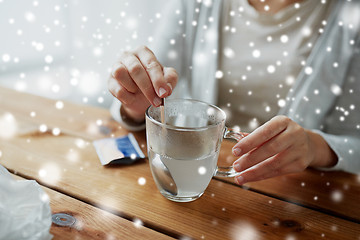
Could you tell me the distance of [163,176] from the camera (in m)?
0.47

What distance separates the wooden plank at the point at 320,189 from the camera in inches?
19.8

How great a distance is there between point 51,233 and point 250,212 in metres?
0.27

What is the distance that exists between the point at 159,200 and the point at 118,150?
0.15m

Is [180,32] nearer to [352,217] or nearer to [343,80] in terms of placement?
[343,80]

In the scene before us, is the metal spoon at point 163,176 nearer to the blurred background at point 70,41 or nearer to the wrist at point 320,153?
the wrist at point 320,153

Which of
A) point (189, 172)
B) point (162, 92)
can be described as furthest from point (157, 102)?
point (189, 172)

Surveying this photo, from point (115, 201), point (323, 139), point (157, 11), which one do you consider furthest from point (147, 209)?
point (157, 11)

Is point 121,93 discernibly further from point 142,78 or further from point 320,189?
point 320,189

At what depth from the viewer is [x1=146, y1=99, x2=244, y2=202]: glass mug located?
43 cm

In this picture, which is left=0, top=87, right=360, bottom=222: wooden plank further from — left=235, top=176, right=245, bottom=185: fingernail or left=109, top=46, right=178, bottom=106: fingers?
left=109, top=46, right=178, bottom=106: fingers

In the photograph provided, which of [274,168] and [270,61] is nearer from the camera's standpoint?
[274,168]

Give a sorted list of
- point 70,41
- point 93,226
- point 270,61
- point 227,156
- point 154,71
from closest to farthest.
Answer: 1. point 93,226
2. point 154,71
3. point 227,156
4. point 270,61
5. point 70,41

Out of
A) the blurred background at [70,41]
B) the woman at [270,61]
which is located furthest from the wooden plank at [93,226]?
the blurred background at [70,41]

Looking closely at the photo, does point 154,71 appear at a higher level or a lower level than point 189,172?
higher
